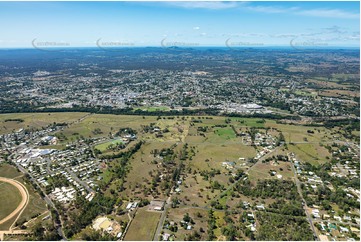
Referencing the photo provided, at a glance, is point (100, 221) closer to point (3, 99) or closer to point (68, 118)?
point (68, 118)

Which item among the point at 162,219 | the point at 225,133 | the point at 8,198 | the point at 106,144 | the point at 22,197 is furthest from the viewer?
the point at 225,133

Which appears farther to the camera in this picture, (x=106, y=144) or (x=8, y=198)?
(x=106, y=144)

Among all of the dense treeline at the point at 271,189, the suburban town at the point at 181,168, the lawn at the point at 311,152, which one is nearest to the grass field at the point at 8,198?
the suburban town at the point at 181,168

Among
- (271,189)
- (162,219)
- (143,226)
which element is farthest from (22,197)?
(271,189)

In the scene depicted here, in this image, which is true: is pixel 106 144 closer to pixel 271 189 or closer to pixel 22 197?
pixel 22 197

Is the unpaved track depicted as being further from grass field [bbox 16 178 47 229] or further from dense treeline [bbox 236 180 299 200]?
dense treeline [bbox 236 180 299 200]

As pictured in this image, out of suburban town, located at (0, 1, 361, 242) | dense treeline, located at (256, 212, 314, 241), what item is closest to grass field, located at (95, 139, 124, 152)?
suburban town, located at (0, 1, 361, 242)
